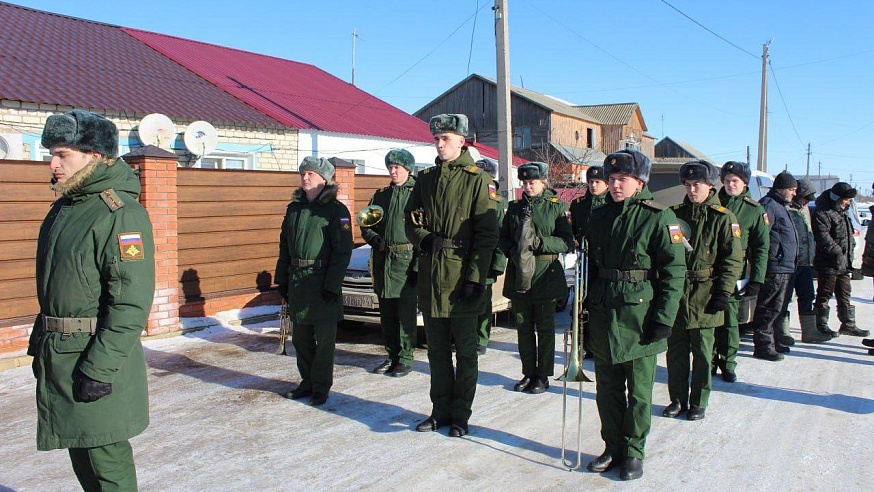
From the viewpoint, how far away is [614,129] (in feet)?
159

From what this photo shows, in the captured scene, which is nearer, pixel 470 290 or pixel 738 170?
pixel 470 290

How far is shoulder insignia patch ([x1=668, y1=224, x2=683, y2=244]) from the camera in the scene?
4137mm

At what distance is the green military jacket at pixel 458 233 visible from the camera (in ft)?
16.0

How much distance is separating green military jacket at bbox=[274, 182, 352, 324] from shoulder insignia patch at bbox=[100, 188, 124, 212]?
8.72ft

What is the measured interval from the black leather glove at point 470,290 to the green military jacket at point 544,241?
1.18 m

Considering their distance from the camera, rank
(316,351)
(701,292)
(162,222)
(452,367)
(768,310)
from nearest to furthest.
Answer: (452,367) < (701,292) < (316,351) < (768,310) < (162,222)

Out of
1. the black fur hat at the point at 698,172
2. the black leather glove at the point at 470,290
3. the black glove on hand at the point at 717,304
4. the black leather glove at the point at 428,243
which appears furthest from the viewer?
the black fur hat at the point at 698,172

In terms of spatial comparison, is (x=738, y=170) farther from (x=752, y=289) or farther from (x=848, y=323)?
(x=848, y=323)

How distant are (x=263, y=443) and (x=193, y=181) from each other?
17.1ft

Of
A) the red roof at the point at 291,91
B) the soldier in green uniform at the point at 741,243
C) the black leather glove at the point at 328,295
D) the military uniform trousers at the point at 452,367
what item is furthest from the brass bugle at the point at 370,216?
the red roof at the point at 291,91

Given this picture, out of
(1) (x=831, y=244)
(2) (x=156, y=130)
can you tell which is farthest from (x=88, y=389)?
(2) (x=156, y=130)

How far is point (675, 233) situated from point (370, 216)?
3.23 m

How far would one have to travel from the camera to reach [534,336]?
243 inches

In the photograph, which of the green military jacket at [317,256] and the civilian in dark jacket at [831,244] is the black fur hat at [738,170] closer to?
the civilian in dark jacket at [831,244]
